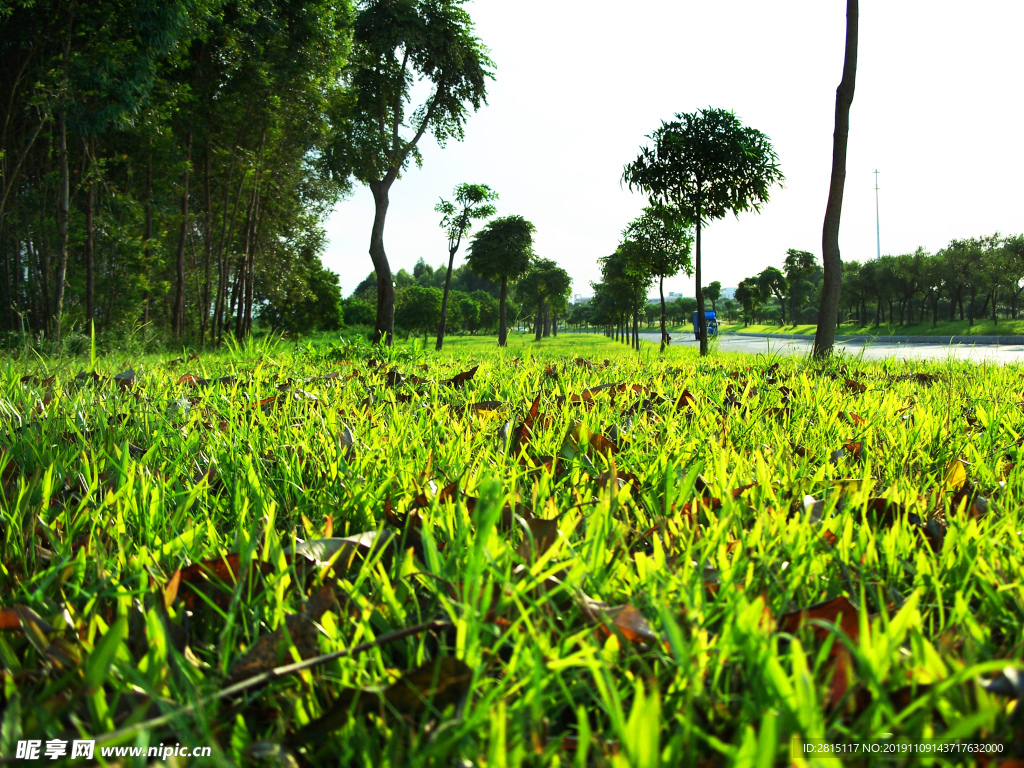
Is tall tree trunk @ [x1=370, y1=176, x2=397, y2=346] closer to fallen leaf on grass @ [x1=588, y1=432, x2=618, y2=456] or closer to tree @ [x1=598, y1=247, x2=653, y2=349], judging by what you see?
fallen leaf on grass @ [x1=588, y1=432, x2=618, y2=456]

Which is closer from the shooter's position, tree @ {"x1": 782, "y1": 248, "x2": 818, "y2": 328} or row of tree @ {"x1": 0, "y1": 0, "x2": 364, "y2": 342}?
row of tree @ {"x1": 0, "y1": 0, "x2": 364, "y2": 342}

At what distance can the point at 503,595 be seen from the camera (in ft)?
2.27

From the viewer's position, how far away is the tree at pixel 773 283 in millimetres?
89750

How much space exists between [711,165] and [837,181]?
10.2 metres

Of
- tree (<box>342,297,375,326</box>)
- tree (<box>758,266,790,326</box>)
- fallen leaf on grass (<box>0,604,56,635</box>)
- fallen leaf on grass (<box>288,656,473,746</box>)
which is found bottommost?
fallen leaf on grass (<box>288,656,473,746</box>)

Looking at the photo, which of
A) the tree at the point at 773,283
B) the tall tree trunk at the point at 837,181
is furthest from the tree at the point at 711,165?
the tree at the point at 773,283

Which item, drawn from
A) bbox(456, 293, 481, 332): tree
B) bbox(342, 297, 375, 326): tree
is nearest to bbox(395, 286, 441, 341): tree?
bbox(342, 297, 375, 326): tree

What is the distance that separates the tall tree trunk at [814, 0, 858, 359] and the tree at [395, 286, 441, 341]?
189ft

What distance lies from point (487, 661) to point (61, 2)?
45.9 ft

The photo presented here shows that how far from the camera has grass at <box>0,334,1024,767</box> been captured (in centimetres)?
53

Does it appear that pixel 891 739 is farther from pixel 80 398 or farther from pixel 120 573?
pixel 80 398

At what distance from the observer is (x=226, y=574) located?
816mm

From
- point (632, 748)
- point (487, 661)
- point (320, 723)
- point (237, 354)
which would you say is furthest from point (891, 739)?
point (237, 354)

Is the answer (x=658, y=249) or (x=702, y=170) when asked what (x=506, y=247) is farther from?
(x=702, y=170)
